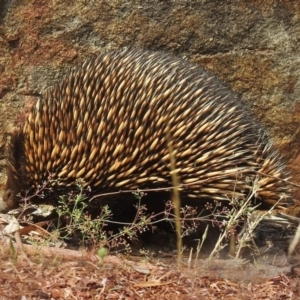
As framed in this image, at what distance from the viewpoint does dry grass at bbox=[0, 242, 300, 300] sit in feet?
13.3

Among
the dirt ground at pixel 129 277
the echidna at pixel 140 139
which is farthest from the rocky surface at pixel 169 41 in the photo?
the dirt ground at pixel 129 277

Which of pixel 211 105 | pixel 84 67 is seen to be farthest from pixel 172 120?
pixel 84 67

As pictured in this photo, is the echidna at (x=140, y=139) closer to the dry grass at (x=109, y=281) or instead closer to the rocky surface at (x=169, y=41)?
the rocky surface at (x=169, y=41)

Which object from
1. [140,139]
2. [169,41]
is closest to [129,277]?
[140,139]

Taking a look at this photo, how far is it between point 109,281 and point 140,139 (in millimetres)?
1389

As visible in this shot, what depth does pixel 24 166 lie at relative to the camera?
5473mm

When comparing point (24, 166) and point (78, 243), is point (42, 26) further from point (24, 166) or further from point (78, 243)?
point (78, 243)

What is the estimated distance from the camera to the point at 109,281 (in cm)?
422

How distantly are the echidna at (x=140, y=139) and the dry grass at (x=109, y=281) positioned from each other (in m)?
0.84

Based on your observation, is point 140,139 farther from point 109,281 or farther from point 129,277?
point 109,281

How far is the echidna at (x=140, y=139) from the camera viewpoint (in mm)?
5387

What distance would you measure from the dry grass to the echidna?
84 cm

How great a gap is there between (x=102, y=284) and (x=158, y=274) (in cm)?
43

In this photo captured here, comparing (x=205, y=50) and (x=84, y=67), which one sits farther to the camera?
(x=205, y=50)
